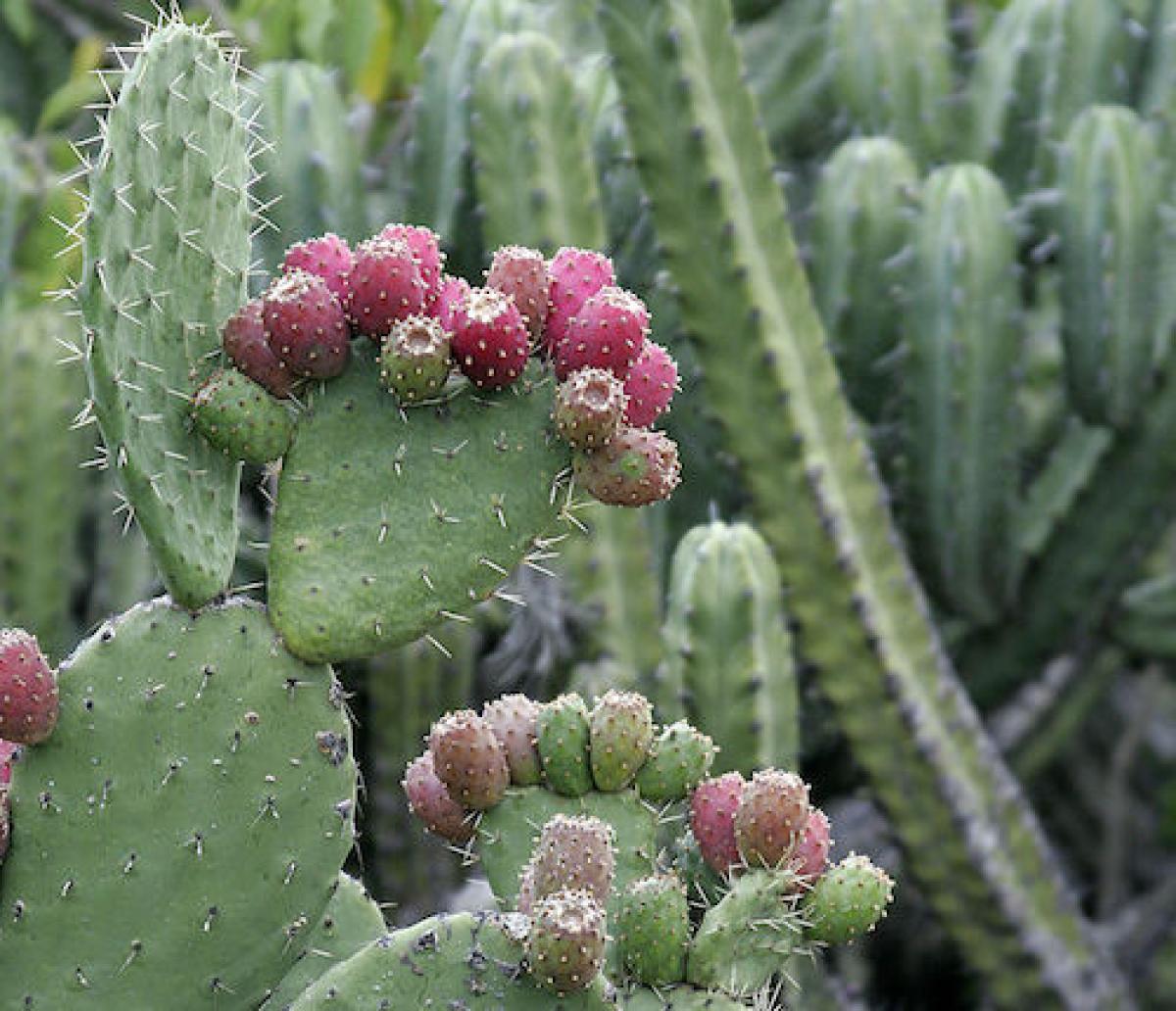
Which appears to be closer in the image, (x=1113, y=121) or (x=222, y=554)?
(x=222, y=554)

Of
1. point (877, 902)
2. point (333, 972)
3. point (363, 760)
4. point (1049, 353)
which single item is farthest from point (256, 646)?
point (1049, 353)

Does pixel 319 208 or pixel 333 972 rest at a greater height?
pixel 333 972

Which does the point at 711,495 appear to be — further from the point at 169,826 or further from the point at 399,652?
the point at 169,826

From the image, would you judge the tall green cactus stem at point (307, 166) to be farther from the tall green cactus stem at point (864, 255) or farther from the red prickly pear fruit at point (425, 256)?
the red prickly pear fruit at point (425, 256)

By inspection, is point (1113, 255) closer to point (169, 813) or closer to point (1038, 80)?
point (1038, 80)

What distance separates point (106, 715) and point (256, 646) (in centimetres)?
14

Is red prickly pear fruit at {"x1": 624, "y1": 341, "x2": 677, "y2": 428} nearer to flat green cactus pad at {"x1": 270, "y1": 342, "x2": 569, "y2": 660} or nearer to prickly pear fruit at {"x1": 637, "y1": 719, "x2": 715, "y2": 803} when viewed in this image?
flat green cactus pad at {"x1": 270, "y1": 342, "x2": 569, "y2": 660}

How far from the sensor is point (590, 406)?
1498 mm

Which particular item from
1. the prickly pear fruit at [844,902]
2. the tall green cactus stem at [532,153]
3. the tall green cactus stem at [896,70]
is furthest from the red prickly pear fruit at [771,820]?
the tall green cactus stem at [896,70]

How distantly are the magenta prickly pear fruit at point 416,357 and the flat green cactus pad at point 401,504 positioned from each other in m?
0.05

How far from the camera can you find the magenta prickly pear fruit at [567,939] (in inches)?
54.2

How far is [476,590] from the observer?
63.6 inches

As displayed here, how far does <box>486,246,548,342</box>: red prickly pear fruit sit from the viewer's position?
5.14 ft

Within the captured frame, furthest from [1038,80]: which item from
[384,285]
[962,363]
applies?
[384,285]
